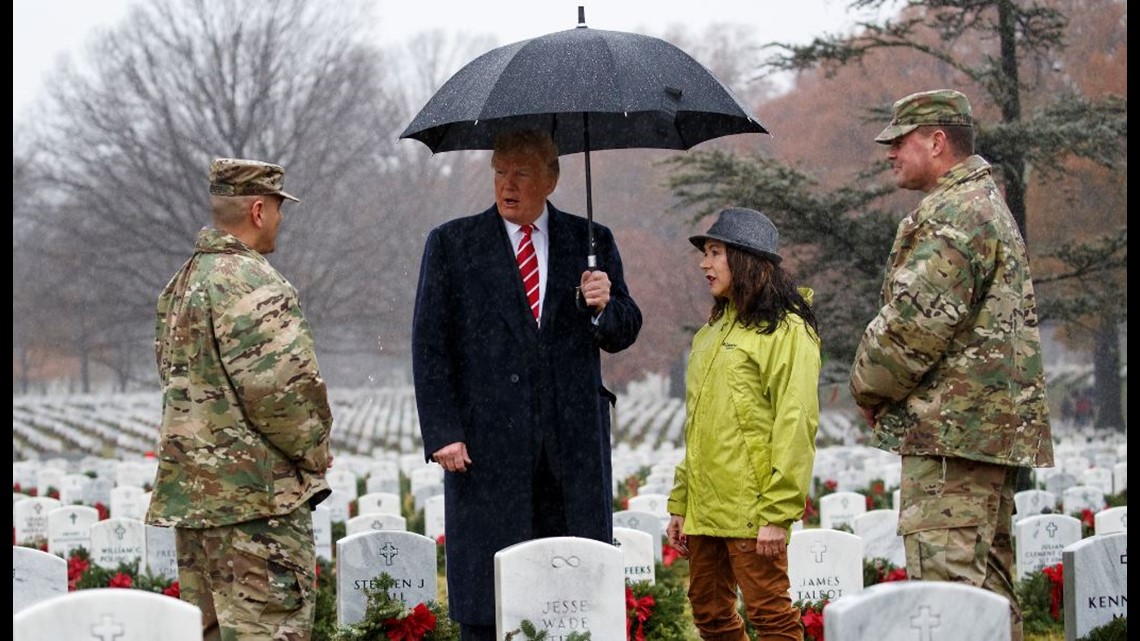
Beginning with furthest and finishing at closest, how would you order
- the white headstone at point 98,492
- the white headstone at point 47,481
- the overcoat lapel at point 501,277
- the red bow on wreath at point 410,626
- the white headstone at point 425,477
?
1. the white headstone at point 47,481
2. the white headstone at point 425,477
3. the white headstone at point 98,492
4. the red bow on wreath at point 410,626
5. the overcoat lapel at point 501,277

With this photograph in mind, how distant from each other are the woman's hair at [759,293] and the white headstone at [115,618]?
2309mm

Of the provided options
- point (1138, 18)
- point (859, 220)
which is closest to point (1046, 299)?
point (859, 220)

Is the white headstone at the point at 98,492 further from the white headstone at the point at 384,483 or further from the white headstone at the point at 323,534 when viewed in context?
the white headstone at the point at 323,534

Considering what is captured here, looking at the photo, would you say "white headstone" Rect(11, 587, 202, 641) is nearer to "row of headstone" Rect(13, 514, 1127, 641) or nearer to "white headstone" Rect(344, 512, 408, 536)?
"row of headstone" Rect(13, 514, 1127, 641)

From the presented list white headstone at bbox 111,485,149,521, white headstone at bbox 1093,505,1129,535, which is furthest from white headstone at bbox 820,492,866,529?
white headstone at bbox 111,485,149,521

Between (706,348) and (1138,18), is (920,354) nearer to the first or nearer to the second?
(706,348)

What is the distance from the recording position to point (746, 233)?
→ 5.05 m

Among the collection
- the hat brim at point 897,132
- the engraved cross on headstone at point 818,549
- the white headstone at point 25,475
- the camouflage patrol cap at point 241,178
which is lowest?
the white headstone at point 25,475

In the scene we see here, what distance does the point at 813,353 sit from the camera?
4.97 meters

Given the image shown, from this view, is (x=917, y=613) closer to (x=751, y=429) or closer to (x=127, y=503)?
(x=751, y=429)

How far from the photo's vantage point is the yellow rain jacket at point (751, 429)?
15.9ft

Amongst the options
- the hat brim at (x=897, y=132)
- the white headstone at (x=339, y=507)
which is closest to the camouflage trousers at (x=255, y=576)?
the hat brim at (x=897, y=132)

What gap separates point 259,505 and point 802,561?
3626 millimetres

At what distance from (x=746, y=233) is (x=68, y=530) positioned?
787cm
